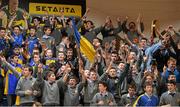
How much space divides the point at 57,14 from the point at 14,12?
1.42m

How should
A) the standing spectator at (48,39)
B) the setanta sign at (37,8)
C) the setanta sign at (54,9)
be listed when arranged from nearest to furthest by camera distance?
the standing spectator at (48,39), the setanta sign at (37,8), the setanta sign at (54,9)

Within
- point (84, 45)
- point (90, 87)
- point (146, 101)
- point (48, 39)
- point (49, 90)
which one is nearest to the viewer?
point (146, 101)

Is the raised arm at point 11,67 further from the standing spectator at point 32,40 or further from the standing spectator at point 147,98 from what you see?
the standing spectator at point 147,98

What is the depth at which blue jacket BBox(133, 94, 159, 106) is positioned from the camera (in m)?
11.0

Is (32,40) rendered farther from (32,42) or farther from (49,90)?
(49,90)

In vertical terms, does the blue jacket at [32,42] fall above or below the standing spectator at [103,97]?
above

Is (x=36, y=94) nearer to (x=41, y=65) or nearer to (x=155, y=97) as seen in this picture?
(x=41, y=65)

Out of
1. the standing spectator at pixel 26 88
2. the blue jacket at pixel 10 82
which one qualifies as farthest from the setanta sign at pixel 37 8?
the standing spectator at pixel 26 88

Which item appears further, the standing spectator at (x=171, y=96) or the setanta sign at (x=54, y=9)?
the setanta sign at (x=54, y=9)

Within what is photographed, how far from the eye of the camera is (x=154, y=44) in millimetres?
13320

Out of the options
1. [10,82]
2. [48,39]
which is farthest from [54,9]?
[10,82]

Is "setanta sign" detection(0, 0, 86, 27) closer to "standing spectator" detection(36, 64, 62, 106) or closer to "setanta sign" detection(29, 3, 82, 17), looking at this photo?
"setanta sign" detection(29, 3, 82, 17)

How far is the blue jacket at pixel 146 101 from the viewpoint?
10955mm

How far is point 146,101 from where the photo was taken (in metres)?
11.0
